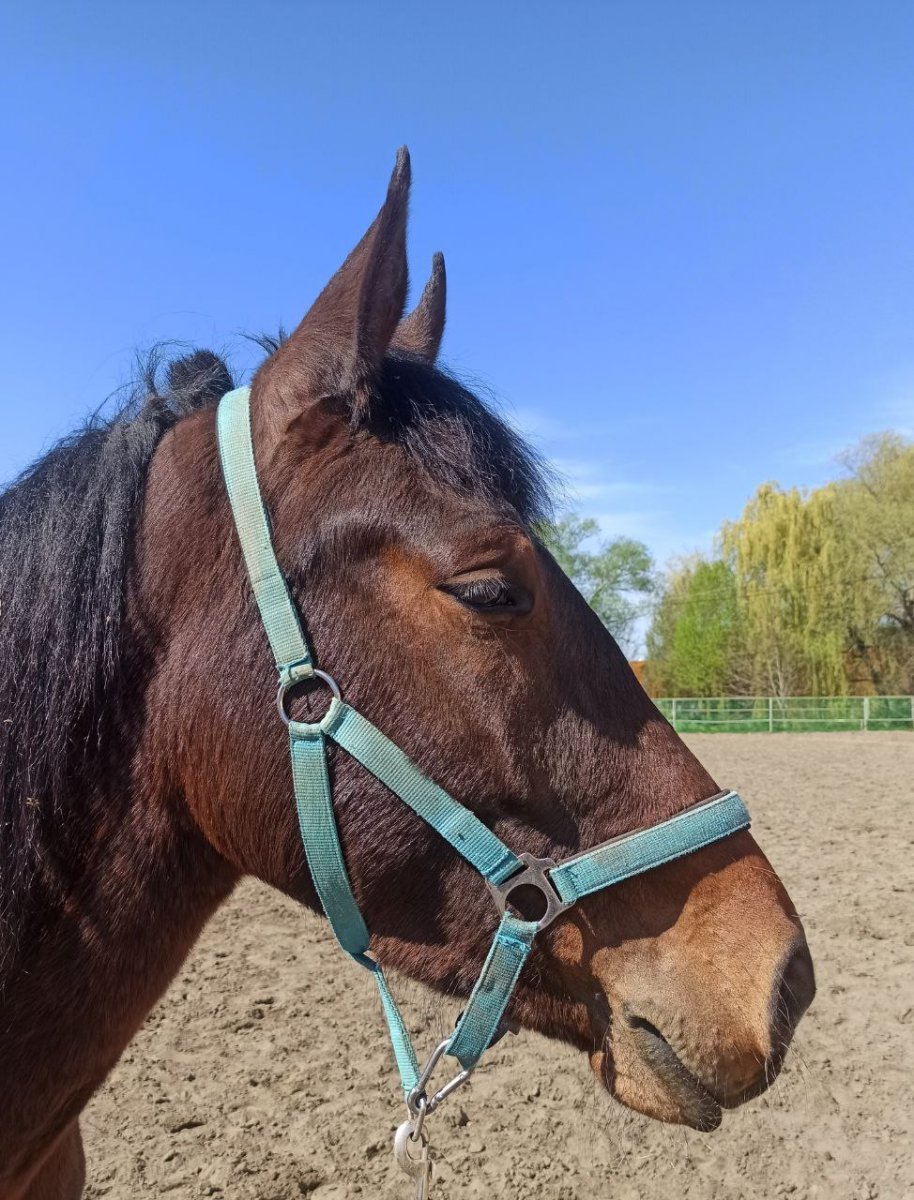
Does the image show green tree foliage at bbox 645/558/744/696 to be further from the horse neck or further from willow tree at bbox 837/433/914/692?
the horse neck

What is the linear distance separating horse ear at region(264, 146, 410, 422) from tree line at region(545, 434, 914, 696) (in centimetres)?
3159

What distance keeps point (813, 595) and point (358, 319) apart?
38073 millimetres

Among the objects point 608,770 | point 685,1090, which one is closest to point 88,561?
point 608,770

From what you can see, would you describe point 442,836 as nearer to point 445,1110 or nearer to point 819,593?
point 445,1110

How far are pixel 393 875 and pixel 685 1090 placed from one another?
2.23ft

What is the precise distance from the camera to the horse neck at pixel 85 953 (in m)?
1.58

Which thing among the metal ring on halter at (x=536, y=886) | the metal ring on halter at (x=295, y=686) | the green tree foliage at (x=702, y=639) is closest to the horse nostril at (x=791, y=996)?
the metal ring on halter at (x=536, y=886)

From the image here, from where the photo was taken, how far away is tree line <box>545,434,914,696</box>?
35.5 m

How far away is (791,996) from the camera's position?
1.55 m

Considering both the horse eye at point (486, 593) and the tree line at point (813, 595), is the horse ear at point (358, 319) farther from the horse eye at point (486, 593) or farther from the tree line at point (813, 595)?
the tree line at point (813, 595)

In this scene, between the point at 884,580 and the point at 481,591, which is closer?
the point at 481,591

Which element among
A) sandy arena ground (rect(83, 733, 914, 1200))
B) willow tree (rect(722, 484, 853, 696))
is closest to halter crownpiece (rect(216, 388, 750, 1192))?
sandy arena ground (rect(83, 733, 914, 1200))

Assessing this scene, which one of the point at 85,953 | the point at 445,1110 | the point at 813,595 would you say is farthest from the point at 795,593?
the point at 85,953

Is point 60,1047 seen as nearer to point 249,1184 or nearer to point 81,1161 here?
point 81,1161
